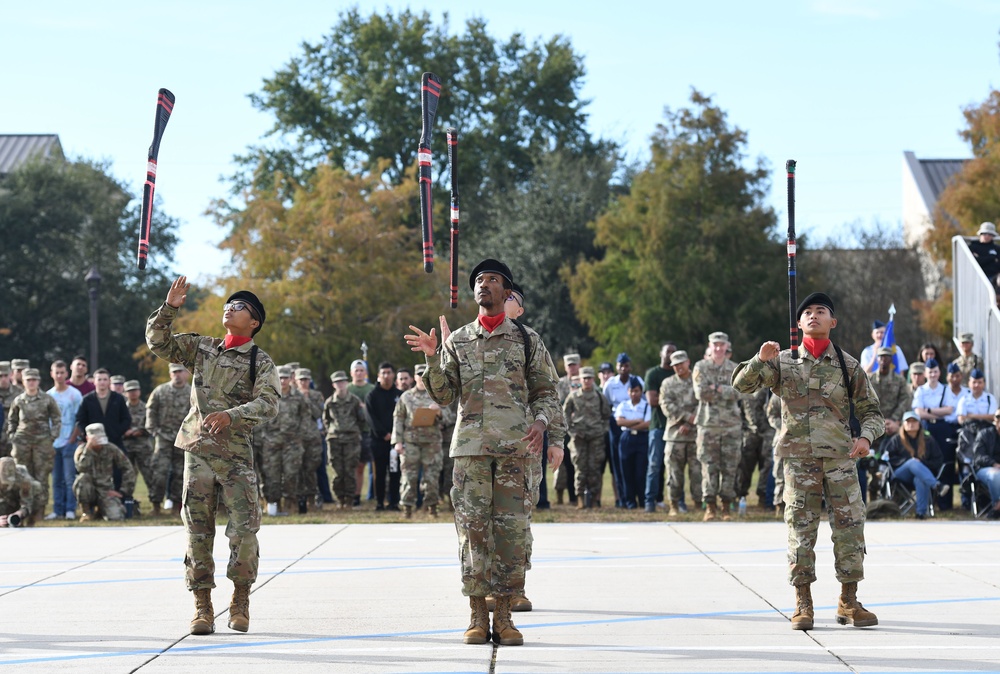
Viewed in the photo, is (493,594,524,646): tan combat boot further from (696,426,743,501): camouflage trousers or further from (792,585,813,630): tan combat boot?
(696,426,743,501): camouflage trousers

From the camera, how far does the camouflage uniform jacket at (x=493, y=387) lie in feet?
26.7

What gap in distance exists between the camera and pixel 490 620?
27.8 feet

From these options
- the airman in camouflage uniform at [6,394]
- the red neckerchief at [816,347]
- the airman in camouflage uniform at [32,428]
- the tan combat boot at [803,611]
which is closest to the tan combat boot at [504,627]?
Answer: the tan combat boot at [803,611]

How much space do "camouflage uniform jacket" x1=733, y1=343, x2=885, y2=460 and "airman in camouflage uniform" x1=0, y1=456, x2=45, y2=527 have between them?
11.4m

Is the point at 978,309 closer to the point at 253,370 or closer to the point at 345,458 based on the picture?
the point at 345,458

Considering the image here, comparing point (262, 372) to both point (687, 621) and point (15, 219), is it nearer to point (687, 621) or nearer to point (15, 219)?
point (687, 621)

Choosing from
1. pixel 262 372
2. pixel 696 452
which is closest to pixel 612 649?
pixel 262 372

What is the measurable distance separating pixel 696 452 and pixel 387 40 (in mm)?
43832

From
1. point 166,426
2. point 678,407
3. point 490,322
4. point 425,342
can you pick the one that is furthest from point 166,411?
point 425,342

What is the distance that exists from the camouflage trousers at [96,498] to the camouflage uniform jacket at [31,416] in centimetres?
81

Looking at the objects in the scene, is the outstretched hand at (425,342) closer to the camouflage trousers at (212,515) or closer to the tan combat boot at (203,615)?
the camouflage trousers at (212,515)

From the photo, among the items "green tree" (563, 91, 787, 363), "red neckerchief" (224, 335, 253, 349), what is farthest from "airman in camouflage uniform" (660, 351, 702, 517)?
"green tree" (563, 91, 787, 363)

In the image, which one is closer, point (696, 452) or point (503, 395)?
point (503, 395)

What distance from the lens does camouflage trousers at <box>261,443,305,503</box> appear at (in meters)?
18.8
